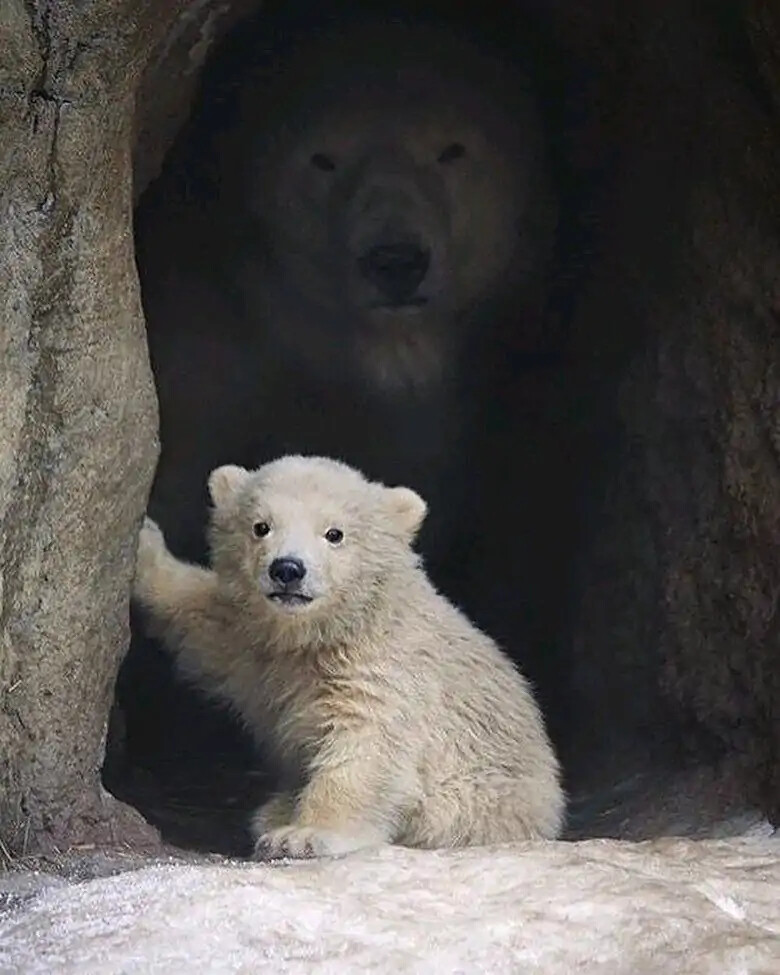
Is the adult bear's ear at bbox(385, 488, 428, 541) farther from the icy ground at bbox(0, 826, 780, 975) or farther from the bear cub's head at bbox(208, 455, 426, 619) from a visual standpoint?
the icy ground at bbox(0, 826, 780, 975)

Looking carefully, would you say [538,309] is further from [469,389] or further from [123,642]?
[123,642]

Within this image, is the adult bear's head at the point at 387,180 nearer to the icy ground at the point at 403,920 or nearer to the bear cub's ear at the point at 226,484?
the bear cub's ear at the point at 226,484

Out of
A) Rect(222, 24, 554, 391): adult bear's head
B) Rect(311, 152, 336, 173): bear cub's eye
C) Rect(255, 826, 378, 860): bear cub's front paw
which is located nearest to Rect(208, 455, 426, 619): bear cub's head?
Rect(255, 826, 378, 860): bear cub's front paw

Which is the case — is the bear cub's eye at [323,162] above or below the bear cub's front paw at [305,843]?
above

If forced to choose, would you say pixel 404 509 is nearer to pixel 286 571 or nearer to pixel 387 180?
pixel 286 571

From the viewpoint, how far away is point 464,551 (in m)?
4.93

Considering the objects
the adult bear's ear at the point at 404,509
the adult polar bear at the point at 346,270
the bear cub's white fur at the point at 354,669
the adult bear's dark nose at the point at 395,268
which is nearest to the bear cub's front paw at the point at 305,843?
the bear cub's white fur at the point at 354,669

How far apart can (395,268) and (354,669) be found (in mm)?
1387

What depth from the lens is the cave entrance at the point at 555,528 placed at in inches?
161

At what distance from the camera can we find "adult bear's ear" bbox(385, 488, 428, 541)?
3441 mm

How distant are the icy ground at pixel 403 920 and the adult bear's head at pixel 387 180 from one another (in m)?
2.26

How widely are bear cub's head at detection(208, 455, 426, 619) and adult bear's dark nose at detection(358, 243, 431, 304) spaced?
3.28 ft

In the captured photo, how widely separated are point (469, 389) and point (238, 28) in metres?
1.21

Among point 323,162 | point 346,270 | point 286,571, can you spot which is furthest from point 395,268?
point 286,571
